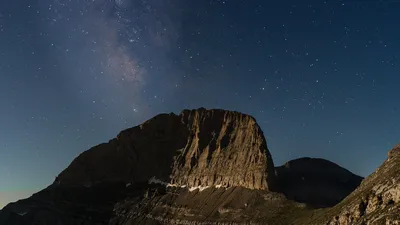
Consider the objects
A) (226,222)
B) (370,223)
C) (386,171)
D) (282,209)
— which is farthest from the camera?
(226,222)

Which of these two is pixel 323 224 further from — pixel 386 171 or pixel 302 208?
pixel 302 208

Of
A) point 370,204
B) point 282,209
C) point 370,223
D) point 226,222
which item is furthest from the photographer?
point 226,222

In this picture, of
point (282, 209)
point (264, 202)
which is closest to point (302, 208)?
point (282, 209)

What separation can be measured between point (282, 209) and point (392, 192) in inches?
3489

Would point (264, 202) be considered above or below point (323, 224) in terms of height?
above

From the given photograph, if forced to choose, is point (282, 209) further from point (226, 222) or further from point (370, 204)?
point (370, 204)

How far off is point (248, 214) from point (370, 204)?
3680 inches

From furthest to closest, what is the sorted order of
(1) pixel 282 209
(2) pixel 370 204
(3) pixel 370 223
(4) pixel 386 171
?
(1) pixel 282 209 → (4) pixel 386 171 → (2) pixel 370 204 → (3) pixel 370 223

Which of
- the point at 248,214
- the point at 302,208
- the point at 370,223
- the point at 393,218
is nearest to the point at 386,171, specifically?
the point at 370,223

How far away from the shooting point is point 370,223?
3563 inches

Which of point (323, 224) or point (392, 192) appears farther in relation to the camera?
point (323, 224)

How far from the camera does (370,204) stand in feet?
331

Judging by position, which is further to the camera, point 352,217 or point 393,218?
point 352,217

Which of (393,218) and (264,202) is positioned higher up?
(264,202)
